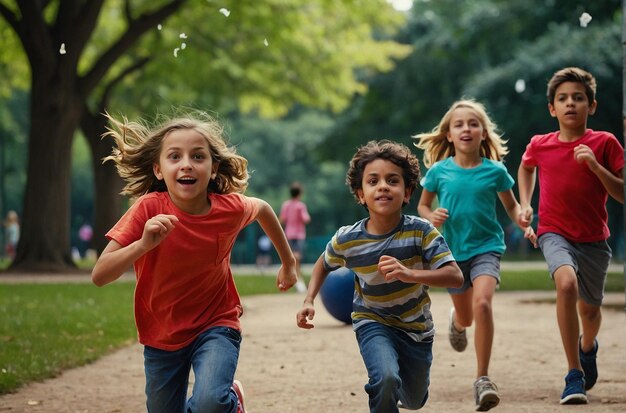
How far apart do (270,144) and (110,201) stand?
35830mm

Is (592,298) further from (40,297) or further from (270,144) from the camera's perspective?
(270,144)

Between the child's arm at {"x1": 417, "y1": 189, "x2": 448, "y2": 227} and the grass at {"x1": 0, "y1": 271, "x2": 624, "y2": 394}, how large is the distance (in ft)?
10.4

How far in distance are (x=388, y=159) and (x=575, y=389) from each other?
2.36m

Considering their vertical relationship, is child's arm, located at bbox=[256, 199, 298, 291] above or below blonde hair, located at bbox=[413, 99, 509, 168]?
below

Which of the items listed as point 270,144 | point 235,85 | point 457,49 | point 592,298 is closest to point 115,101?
point 235,85

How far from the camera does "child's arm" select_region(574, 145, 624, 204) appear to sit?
22.4ft

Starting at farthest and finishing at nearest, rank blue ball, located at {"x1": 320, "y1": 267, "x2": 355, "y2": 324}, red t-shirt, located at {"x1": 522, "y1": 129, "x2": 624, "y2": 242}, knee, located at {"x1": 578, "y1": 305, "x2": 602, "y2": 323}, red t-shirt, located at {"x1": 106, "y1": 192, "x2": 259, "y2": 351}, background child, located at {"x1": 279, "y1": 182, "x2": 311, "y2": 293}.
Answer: background child, located at {"x1": 279, "y1": 182, "x2": 311, "y2": 293}, blue ball, located at {"x1": 320, "y1": 267, "x2": 355, "y2": 324}, knee, located at {"x1": 578, "y1": 305, "x2": 602, "y2": 323}, red t-shirt, located at {"x1": 522, "y1": 129, "x2": 624, "y2": 242}, red t-shirt, located at {"x1": 106, "y1": 192, "x2": 259, "y2": 351}

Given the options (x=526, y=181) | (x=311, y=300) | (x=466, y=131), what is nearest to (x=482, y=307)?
(x=526, y=181)

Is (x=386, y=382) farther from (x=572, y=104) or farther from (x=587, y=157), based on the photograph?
(x=572, y=104)

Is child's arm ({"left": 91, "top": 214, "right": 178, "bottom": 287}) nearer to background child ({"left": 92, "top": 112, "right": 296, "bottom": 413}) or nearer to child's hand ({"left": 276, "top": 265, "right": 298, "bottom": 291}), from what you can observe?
background child ({"left": 92, "top": 112, "right": 296, "bottom": 413})

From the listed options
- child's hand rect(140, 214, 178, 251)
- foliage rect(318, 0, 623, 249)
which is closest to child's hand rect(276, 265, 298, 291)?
child's hand rect(140, 214, 178, 251)

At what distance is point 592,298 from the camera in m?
7.48

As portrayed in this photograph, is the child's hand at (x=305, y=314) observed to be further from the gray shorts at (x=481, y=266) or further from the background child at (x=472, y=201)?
the gray shorts at (x=481, y=266)

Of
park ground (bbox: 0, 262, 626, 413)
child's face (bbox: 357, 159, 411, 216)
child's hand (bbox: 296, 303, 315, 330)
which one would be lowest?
park ground (bbox: 0, 262, 626, 413)
